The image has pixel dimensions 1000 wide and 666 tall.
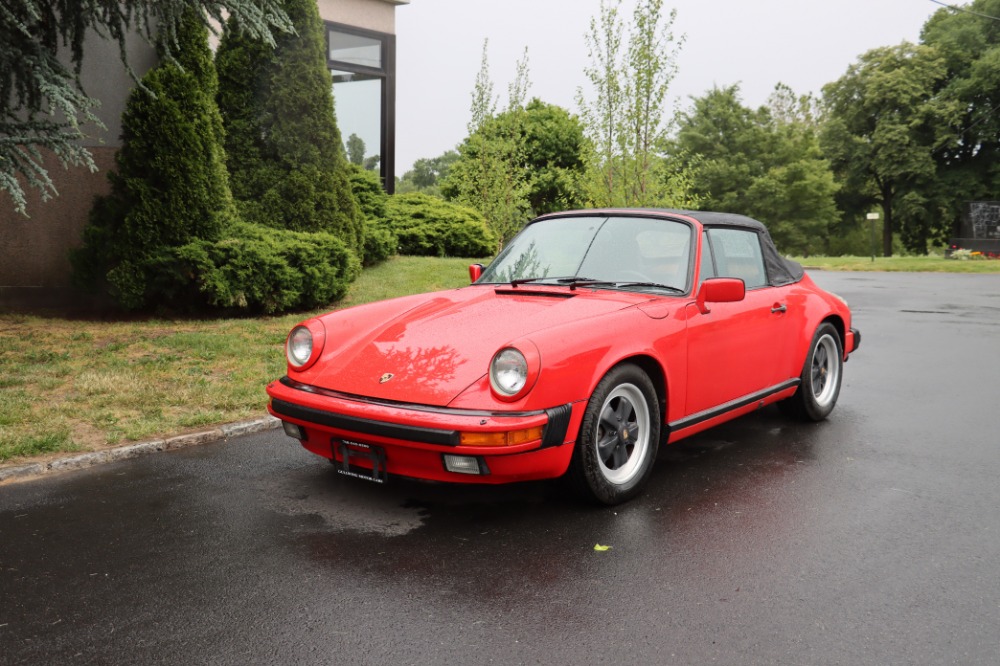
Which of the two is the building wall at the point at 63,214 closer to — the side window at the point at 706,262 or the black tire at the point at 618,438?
the side window at the point at 706,262

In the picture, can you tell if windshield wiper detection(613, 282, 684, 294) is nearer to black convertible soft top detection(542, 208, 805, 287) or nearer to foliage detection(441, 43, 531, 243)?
black convertible soft top detection(542, 208, 805, 287)

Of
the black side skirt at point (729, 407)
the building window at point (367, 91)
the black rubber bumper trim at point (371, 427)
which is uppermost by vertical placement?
the building window at point (367, 91)

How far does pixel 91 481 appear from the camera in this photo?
4734mm

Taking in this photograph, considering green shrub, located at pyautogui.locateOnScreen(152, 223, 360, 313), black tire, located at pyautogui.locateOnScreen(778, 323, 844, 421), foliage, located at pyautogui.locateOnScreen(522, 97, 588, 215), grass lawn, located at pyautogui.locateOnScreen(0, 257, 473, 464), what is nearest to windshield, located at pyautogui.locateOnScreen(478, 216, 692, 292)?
black tire, located at pyautogui.locateOnScreen(778, 323, 844, 421)

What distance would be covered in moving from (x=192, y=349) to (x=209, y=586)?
5.42 m

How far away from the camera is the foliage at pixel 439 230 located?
1623 centimetres

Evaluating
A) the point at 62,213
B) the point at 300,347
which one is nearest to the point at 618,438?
the point at 300,347

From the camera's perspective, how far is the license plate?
13.1 feet

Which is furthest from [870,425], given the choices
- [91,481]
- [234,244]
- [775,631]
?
[234,244]

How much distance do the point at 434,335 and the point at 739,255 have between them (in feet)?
Result: 7.43

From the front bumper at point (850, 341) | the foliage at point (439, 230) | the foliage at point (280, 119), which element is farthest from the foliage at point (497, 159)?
the front bumper at point (850, 341)

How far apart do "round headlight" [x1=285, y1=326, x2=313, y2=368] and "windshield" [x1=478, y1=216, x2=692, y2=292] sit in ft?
4.33

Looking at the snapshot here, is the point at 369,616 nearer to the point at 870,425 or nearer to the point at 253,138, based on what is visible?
the point at 870,425

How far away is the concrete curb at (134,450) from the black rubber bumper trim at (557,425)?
9.25 feet
